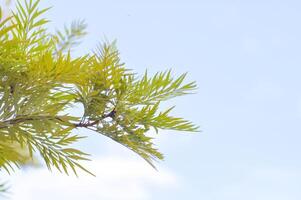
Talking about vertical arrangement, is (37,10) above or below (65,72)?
above

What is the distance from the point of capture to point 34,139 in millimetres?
984

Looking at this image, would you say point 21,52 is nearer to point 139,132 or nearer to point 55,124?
point 55,124

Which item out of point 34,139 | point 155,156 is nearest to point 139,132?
point 155,156

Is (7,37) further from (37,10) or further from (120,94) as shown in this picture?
(120,94)

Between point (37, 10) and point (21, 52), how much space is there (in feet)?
0.33

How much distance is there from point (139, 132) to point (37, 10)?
0.26m

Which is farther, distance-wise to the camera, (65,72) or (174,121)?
(174,121)

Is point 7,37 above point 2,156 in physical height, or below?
above

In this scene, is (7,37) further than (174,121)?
No

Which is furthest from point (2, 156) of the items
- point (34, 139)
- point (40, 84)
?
point (40, 84)

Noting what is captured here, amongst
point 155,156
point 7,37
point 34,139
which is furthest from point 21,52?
point 155,156

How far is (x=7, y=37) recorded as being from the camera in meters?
0.90

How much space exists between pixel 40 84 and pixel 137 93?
169 mm

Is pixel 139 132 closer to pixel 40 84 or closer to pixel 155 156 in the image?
pixel 155 156
